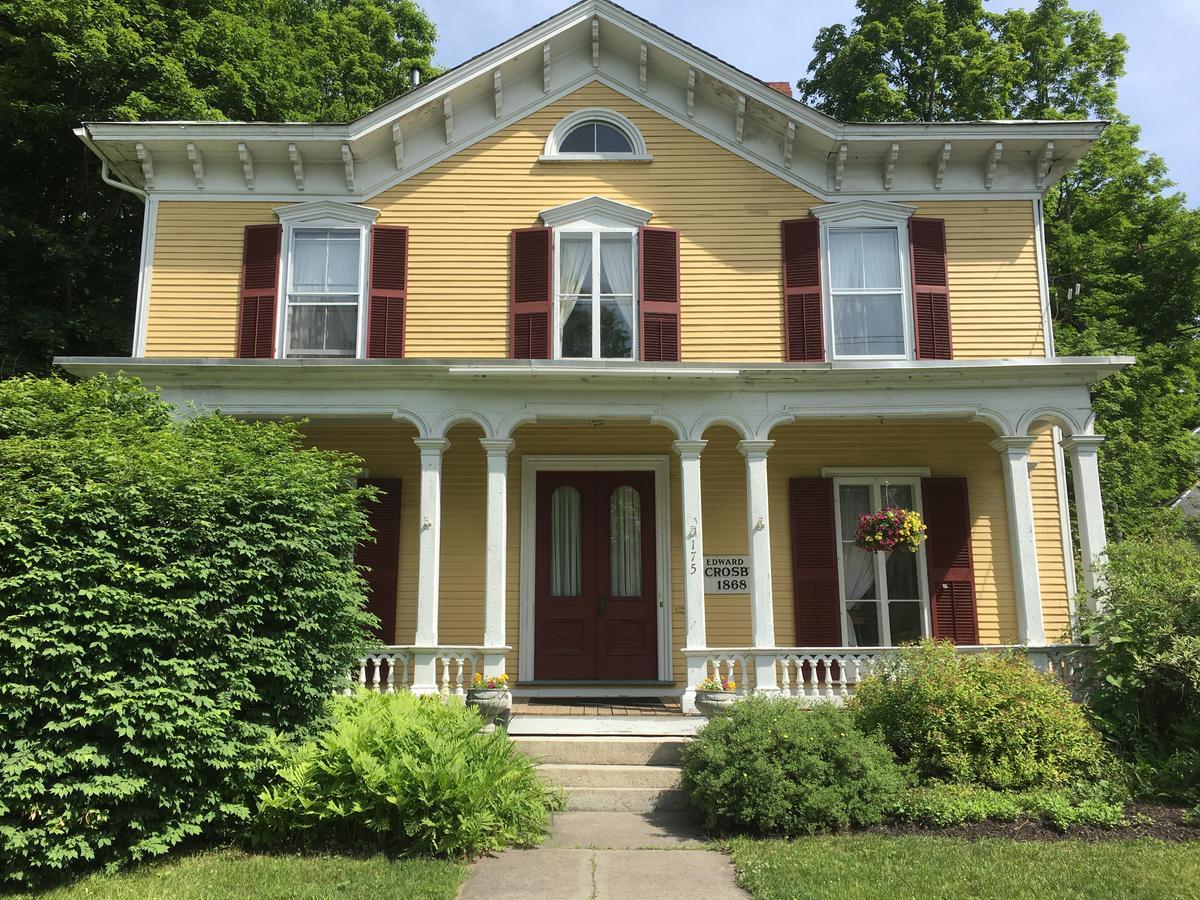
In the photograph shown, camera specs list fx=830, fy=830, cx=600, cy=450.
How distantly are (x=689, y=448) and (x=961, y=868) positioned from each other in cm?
527

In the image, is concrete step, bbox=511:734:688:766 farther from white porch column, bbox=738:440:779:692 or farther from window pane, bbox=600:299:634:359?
window pane, bbox=600:299:634:359

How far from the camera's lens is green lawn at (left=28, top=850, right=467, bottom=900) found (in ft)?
16.2

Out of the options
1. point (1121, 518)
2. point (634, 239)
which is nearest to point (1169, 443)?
point (1121, 518)

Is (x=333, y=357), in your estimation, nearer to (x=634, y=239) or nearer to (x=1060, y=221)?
(x=634, y=239)

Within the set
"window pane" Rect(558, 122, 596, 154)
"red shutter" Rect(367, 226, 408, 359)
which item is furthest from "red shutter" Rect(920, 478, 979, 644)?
"red shutter" Rect(367, 226, 408, 359)

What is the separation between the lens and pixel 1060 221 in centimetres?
2047

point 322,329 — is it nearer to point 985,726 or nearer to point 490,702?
point 490,702

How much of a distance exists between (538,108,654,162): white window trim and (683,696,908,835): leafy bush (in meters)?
7.80

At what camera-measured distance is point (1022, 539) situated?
941cm

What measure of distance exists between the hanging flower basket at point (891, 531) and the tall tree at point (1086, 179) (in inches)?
389

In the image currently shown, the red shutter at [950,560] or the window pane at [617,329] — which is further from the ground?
the window pane at [617,329]

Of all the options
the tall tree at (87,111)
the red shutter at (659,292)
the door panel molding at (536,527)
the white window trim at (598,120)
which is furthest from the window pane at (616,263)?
the tall tree at (87,111)

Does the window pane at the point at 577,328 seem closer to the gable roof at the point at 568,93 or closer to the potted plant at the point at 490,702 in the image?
the gable roof at the point at 568,93

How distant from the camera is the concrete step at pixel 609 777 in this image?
712 cm
